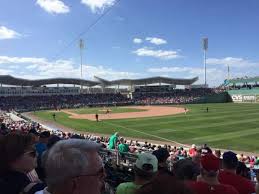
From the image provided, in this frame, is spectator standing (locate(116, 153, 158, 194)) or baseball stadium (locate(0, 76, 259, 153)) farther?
baseball stadium (locate(0, 76, 259, 153))

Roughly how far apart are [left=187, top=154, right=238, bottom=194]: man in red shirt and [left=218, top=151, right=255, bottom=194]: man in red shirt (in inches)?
35.8

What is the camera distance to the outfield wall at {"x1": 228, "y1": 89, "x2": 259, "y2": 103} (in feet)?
338

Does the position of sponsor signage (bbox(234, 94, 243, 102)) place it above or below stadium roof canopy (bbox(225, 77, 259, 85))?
below

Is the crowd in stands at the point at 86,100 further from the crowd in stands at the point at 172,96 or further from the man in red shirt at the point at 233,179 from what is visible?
the man in red shirt at the point at 233,179

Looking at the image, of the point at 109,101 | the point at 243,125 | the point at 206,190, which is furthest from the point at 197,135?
the point at 109,101

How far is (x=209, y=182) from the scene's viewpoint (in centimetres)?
444

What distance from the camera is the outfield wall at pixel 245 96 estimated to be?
338 ft

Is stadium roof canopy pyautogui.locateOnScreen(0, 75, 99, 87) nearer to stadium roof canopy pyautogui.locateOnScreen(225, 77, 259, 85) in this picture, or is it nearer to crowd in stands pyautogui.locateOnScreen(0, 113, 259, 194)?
stadium roof canopy pyautogui.locateOnScreen(225, 77, 259, 85)

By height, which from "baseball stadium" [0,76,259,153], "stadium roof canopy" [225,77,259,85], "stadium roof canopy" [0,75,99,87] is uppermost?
"stadium roof canopy" [225,77,259,85]

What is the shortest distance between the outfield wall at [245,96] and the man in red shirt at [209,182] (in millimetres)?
102361

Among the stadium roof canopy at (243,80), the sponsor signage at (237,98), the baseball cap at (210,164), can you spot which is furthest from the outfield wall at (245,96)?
the baseball cap at (210,164)

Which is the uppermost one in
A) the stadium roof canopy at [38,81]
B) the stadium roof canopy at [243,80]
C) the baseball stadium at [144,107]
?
the stadium roof canopy at [243,80]

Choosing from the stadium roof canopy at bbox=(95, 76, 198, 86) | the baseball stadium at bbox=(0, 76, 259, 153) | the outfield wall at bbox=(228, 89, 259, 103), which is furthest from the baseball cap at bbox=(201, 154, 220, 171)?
the stadium roof canopy at bbox=(95, 76, 198, 86)

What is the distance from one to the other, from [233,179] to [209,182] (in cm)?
107
